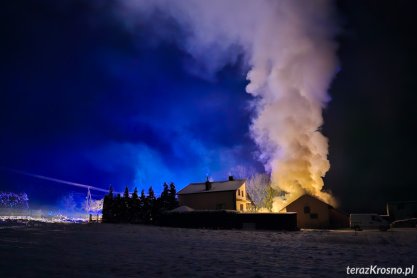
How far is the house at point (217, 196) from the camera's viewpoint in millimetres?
60469

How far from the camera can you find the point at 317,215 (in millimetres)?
51875

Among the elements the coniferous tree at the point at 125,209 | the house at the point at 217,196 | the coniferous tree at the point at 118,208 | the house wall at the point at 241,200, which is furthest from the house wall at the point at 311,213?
the coniferous tree at the point at 118,208

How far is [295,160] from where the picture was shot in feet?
207

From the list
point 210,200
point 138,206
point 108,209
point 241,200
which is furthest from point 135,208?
point 241,200

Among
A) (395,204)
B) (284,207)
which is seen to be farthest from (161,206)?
(395,204)

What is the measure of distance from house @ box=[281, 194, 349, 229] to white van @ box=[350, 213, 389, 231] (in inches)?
175

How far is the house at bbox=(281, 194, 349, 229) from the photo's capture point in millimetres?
51394

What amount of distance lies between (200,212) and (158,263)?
1506 inches

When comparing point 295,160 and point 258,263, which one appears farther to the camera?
point 295,160

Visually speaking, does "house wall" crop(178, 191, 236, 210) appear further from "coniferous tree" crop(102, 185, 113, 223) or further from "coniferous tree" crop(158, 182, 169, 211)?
"coniferous tree" crop(102, 185, 113, 223)

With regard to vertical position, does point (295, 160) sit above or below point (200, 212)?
above

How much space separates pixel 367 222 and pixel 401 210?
2506 cm

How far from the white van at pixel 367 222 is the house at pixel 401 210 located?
23.3 metres

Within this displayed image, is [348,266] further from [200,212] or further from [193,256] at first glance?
[200,212]
